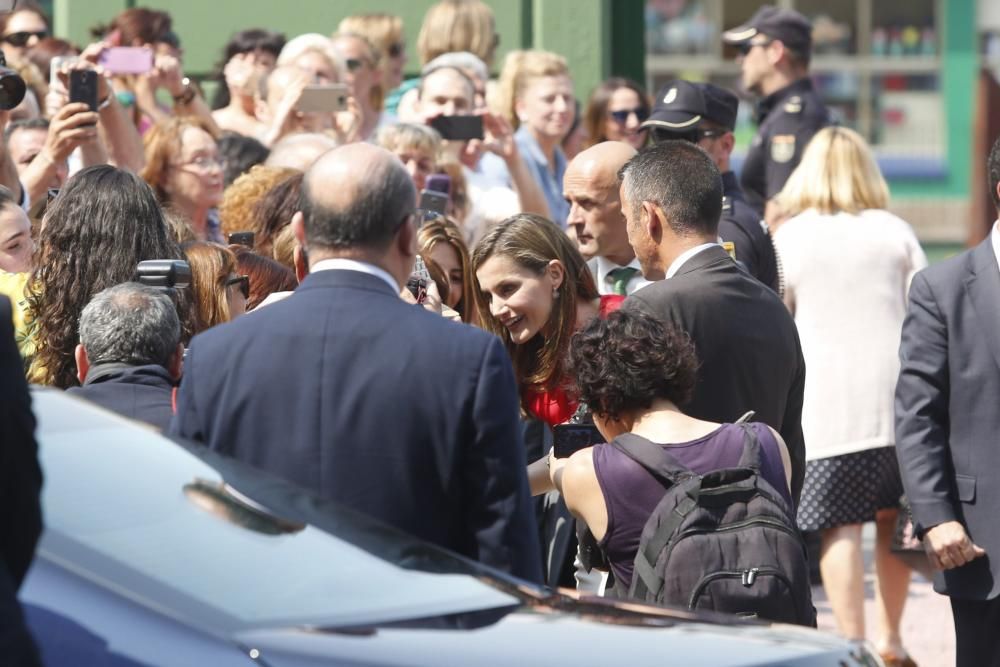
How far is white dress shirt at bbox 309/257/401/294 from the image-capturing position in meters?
3.74

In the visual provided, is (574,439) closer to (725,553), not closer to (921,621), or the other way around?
(725,553)

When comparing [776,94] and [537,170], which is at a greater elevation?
[776,94]

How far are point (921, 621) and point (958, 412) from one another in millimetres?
3140

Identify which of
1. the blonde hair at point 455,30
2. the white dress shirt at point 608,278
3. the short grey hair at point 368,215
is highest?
the short grey hair at point 368,215

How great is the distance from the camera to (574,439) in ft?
15.7

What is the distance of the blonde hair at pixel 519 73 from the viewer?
9.24m

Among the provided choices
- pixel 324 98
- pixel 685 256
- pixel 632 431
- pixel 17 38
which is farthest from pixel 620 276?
pixel 17 38

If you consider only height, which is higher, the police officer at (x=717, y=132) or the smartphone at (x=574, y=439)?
the police officer at (x=717, y=132)

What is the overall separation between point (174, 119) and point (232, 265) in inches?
77.4

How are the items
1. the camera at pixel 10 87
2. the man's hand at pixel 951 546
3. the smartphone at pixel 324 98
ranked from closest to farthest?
1. the man's hand at pixel 951 546
2. the camera at pixel 10 87
3. the smartphone at pixel 324 98

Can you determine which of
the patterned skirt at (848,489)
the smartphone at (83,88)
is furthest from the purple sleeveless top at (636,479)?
the patterned skirt at (848,489)

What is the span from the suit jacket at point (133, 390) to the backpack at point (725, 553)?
3.98ft

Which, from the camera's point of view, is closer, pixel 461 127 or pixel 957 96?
pixel 461 127

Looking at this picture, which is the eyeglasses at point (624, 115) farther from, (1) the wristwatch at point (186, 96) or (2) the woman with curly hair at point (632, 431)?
(2) the woman with curly hair at point (632, 431)
